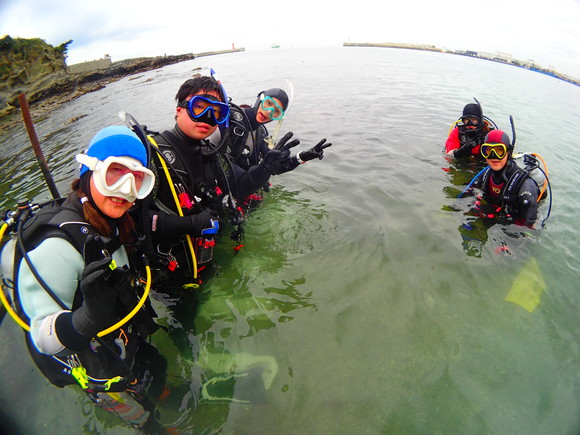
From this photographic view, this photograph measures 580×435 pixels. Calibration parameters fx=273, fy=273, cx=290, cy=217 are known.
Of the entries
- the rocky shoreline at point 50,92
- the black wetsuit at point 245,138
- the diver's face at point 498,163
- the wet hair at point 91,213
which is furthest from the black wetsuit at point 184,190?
the rocky shoreline at point 50,92

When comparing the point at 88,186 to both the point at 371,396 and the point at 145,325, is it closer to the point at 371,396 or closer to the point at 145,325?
the point at 145,325

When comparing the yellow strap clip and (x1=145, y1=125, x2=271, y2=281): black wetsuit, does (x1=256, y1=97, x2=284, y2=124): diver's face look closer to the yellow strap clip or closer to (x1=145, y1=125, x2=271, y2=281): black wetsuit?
(x1=145, y1=125, x2=271, y2=281): black wetsuit

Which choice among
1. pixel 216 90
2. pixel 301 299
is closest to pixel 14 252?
pixel 216 90

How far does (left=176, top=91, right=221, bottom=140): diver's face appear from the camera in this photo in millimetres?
3137

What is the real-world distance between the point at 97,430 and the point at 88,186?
8.14ft

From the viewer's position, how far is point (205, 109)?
312cm

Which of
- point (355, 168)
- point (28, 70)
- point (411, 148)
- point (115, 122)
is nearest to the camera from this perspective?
point (355, 168)

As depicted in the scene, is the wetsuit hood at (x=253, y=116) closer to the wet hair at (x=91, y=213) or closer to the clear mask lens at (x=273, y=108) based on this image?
the clear mask lens at (x=273, y=108)

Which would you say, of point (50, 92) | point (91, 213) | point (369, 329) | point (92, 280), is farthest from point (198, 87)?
point (50, 92)

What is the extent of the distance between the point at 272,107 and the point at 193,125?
2.43 m

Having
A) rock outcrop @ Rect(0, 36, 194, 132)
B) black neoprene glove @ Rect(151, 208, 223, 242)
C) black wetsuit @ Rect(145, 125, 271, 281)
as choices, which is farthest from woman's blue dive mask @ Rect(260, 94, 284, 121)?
rock outcrop @ Rect(0, 36, 194, 132)

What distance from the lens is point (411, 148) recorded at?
346 inches

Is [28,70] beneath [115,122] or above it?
above

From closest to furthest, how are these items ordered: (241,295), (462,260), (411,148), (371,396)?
(371,396)
(241,295)
(462,260)
(411,148)
